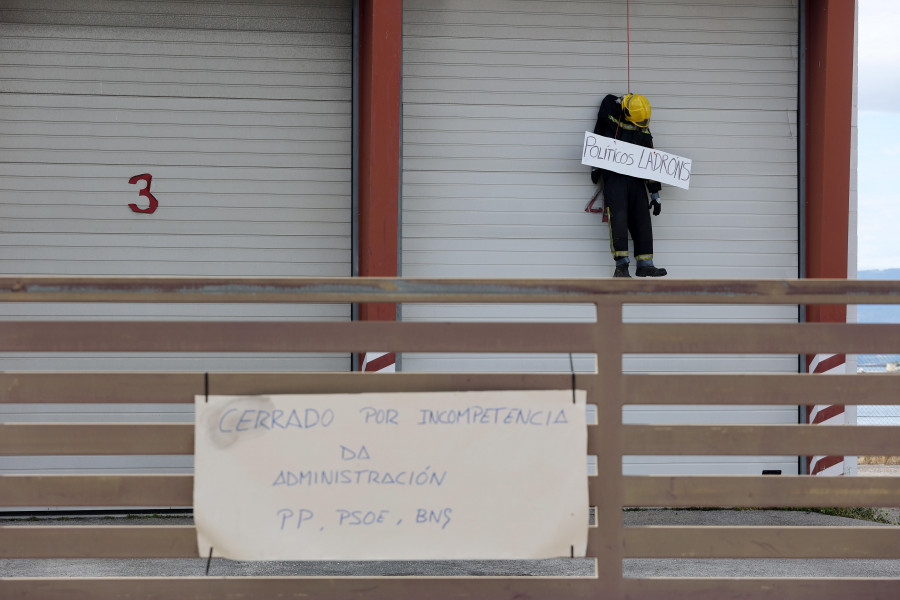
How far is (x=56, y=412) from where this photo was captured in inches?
294

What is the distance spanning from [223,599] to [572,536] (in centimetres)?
132

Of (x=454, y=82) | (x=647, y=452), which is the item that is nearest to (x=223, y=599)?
(x=647, y=452)

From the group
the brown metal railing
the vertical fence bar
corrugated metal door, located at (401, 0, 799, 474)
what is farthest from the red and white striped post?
the vertical fence bar

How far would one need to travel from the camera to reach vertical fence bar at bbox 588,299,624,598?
141 inches

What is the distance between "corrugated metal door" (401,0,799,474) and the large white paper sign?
390 cm

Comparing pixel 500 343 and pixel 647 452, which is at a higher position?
pixel 500 343

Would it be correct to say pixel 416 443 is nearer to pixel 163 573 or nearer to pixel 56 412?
pixel 163 573

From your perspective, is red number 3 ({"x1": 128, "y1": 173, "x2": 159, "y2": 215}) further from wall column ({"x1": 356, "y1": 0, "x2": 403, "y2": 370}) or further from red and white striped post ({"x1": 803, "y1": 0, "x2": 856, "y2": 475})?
red and white striped post ({"x1": 803, "y1": 0, "x2": 856, "y2": 475})

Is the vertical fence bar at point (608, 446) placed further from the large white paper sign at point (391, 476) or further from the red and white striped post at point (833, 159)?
the red and white striped post at point (833, 159)

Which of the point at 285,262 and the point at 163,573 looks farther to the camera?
the point at 285,262

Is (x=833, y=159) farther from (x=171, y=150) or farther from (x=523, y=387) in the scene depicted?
(x=171, y=150)

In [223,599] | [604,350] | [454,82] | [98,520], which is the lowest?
[98,520]

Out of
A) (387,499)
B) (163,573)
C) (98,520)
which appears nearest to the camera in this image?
(387,499)

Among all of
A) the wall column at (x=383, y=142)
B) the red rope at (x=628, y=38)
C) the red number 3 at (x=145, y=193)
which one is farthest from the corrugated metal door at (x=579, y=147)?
the red number 3 at (x=145, y=193)
